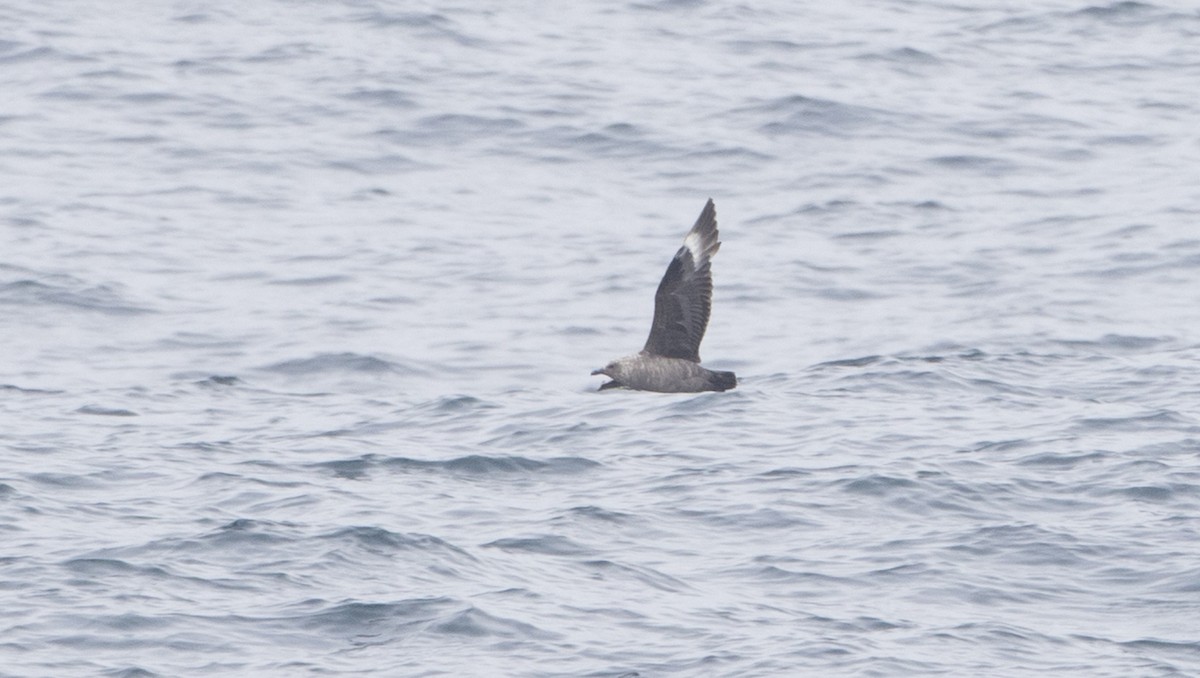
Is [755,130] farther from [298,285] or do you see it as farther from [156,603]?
[156,603]

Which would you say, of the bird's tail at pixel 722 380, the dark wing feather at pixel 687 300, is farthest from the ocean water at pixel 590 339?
the dark wing feather at pixel 687 300

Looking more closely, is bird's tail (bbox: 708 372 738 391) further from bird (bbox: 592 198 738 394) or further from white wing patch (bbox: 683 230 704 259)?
white wing patch (bbox: 683 230 704 259)

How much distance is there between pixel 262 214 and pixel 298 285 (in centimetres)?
192

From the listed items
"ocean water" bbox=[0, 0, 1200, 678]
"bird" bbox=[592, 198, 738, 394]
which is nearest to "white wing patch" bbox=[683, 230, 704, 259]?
"bird" bbox=[592, 198, 738, 394]

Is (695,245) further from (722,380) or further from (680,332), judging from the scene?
(722,380)

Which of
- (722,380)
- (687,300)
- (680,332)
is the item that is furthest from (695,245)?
(722,380)

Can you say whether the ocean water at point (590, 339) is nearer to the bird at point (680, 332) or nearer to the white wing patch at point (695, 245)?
the bird at point (680, 332)

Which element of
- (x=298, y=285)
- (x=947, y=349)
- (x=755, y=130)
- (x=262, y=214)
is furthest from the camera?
(x=755, y=130)

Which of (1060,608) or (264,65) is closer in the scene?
(1060,608)

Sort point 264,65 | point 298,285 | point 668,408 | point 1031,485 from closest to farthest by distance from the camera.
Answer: point 1031,485
point 668,408
point 298,285
point 264,65

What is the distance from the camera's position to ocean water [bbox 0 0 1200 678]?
940 centimetres

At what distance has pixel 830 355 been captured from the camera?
1410cm


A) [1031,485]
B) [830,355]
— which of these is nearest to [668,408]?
[830,355]

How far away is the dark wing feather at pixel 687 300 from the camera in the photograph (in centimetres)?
1188
